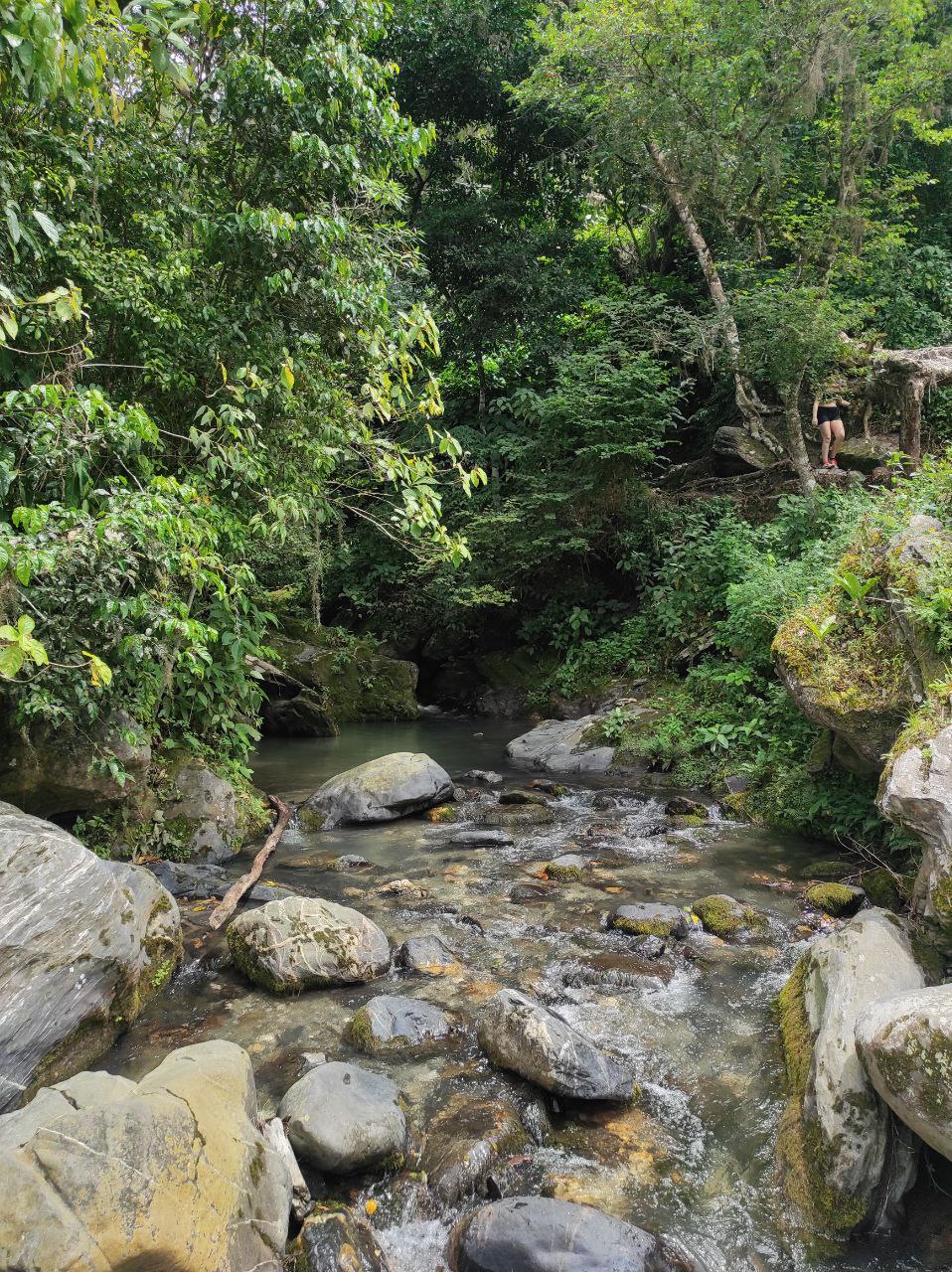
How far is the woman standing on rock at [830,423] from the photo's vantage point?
518 inches

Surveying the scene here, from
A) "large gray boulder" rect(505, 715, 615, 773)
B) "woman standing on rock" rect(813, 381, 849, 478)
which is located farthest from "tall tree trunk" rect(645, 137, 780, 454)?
"large gray boulder" rect(505, 715, 615, 773)

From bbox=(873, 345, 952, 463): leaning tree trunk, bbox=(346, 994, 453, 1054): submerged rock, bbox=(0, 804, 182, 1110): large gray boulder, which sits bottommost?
bbox=(346, 994, 453, 1054): submerged rock

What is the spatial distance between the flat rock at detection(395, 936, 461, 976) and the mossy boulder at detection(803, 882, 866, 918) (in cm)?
284

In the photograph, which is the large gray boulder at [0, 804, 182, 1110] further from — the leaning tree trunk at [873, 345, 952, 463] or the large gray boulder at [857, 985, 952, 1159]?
the leaning tree trunk at [873, 345, 952, 463]

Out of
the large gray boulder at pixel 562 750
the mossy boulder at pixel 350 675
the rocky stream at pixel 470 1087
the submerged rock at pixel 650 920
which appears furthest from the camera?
the mossy boulder at pixel 350 675

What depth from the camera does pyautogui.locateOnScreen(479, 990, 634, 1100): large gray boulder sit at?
377 cm

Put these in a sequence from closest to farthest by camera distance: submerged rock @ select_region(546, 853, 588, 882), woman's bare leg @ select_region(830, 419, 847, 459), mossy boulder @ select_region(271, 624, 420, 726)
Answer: submerged rock @ select_region(546, 853, 588, 882) < woman's bare leg @ select_region(830, 419, 847, 459) < mossy boulder @ select_region(271, 624, 420, 726)

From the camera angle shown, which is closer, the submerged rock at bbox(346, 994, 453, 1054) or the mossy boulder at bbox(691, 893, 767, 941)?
the submerged rock at bbox(346, 994, 453, 1054)

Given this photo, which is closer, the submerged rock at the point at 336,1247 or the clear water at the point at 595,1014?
the submerged rock at the point at 336,1247

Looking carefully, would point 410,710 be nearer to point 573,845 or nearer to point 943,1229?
point 573,845

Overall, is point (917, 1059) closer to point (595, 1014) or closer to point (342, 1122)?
point (595, 1014)

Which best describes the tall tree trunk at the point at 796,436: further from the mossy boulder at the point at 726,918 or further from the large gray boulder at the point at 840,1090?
the large gray boulder at the point at 840,1090

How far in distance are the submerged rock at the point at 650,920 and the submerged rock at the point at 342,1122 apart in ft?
8.01

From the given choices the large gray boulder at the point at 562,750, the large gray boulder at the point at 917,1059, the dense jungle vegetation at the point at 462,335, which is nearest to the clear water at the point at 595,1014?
the large gray boulder at the point at 917,1059
